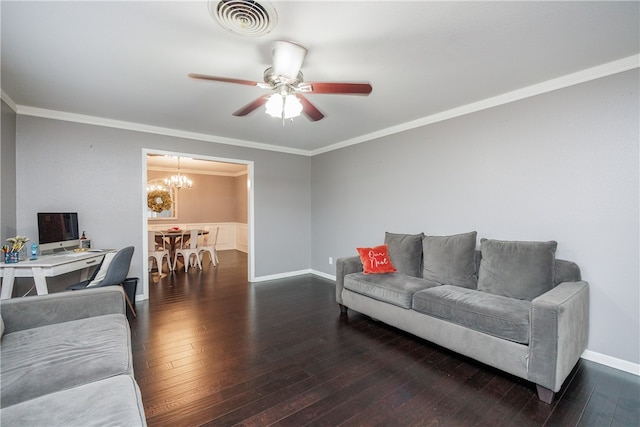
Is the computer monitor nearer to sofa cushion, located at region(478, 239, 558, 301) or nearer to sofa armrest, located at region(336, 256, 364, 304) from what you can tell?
sofa armrest, located at region(336, 256, 364, 304)

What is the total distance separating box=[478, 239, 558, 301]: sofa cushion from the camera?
240cm

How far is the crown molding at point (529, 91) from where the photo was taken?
2283 millimetres

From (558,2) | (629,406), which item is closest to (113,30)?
(558,2)

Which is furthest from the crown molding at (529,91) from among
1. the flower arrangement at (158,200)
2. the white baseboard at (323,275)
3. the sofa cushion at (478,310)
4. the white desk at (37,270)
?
the flower arrangement at (158,200)

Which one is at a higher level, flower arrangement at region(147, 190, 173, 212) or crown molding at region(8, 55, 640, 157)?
crown molding at region(8, 55, 640, 157)

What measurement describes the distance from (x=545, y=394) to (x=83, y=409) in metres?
2.64

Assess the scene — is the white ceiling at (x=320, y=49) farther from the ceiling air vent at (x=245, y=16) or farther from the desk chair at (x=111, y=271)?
the desk chair at (x=111, y=271)

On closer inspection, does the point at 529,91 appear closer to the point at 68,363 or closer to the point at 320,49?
the point at 320,49

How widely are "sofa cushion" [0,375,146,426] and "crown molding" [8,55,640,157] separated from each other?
3487 mm

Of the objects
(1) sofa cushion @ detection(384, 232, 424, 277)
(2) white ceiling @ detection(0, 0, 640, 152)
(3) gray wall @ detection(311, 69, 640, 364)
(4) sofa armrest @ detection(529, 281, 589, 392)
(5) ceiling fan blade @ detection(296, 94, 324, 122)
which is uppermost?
(2) white ceiling @ detection(0, 0, 640, 152)

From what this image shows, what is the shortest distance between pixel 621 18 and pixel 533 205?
5.07ft

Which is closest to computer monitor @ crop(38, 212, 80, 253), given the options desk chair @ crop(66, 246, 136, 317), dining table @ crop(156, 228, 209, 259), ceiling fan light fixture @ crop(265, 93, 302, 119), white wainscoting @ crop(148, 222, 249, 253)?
desk chair @ crop(66, 246, 136, 317)

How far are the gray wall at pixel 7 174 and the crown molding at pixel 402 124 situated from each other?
0.68 feet

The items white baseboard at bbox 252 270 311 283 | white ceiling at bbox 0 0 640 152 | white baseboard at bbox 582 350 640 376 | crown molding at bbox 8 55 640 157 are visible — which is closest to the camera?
white ceiling at bbox 0 0 640 152
